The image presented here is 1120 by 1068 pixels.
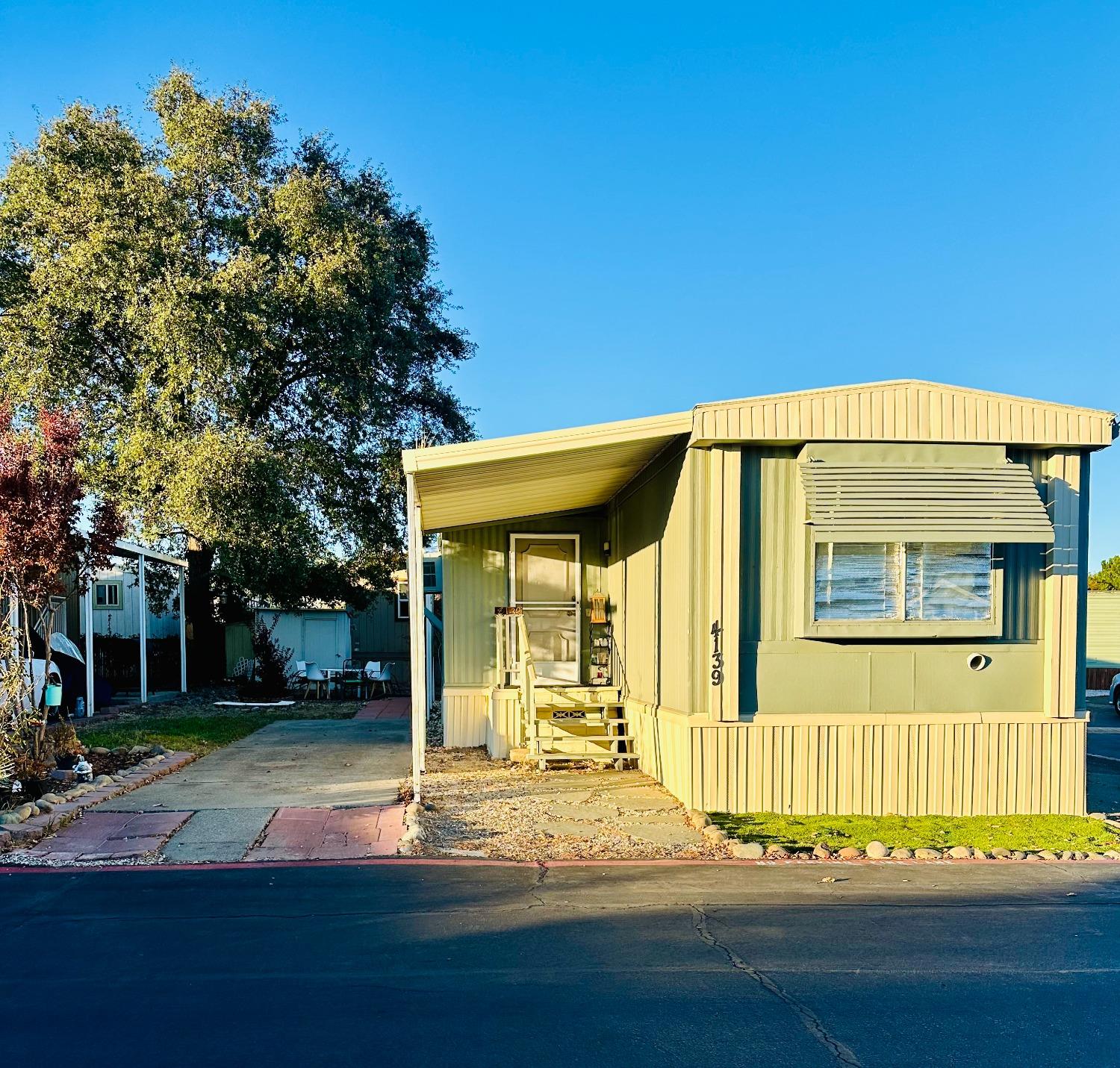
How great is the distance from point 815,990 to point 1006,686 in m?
4.77

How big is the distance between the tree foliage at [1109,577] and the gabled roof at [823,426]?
100 ft

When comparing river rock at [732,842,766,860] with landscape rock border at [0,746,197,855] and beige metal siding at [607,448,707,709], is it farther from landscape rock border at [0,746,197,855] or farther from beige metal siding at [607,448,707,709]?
landscape rock border at [0,746,197,855]

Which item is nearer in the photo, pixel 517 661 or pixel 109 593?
pixel 517 661

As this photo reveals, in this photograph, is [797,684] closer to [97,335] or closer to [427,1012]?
→ [427,1012]

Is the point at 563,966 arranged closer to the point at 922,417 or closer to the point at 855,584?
the point at 855,584

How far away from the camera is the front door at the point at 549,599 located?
39.8 ft

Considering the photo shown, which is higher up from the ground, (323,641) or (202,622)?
(202,622)

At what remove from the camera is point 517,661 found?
11664mm

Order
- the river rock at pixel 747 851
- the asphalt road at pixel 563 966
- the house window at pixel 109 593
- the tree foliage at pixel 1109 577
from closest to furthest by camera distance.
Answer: the asphalt road at pixel 563 966 → the river rock at pixel 747 851 → the house window at pixel 109 593 → the tree foliage at pixel 1109 577

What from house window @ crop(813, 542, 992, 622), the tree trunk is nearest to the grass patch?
house window @ crop(813, 542, 992, 622)

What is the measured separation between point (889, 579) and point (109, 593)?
879 inches

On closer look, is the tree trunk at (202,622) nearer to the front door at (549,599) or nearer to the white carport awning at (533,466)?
the front door at (549,599)

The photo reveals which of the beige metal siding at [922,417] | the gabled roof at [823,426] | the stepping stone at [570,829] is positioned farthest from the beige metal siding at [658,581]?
the stepping stone at [570,829]

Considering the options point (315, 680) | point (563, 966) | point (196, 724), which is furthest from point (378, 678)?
point (563, 966)
